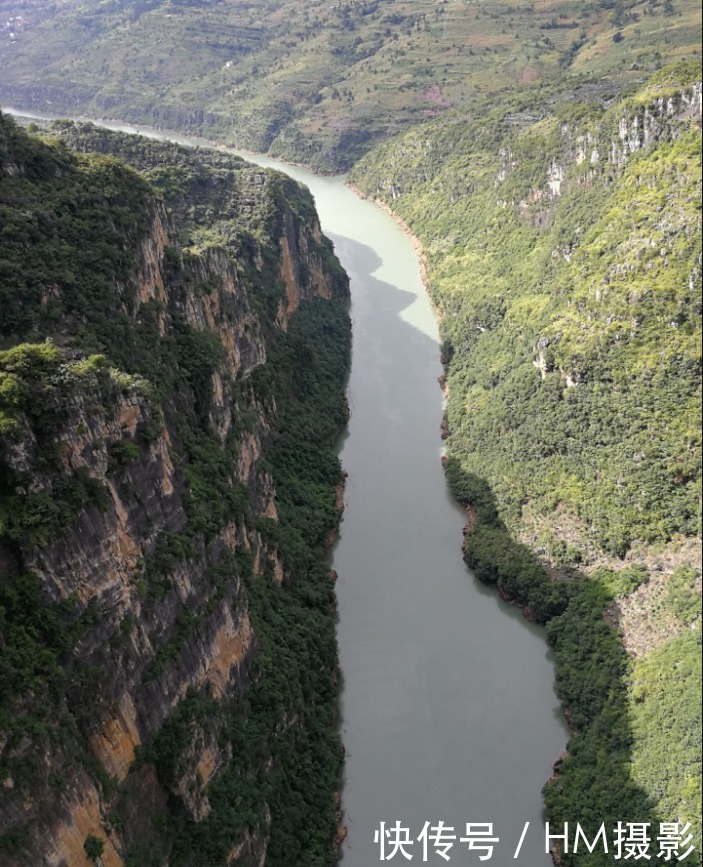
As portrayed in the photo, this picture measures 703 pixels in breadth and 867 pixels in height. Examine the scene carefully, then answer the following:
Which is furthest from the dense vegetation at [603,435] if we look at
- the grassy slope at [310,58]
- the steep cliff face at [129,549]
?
the grassy slope at [310,58]

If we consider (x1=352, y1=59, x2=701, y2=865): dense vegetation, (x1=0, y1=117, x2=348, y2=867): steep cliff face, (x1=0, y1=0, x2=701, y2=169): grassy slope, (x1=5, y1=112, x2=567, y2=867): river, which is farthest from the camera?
(x1=0, y1=0, x2=701, y2=169): grassy slope

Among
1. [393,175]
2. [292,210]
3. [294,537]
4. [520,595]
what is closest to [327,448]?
[294,537]

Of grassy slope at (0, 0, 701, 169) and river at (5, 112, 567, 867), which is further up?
grassy slope at (0, 0, 701, 169)

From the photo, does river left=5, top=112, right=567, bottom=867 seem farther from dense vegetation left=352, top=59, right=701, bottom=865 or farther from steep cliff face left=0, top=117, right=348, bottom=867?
steep cliff face left=0, top=117, right=348, bottom=867

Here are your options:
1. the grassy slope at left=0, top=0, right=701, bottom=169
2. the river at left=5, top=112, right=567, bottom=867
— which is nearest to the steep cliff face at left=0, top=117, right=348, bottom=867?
the river at left=5, top=112, right=567, bottom=867

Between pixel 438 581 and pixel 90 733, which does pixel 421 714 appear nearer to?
pixel 438 581

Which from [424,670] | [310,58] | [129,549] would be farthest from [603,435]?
[310,58]

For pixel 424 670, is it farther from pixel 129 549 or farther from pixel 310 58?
pixel 310 58
